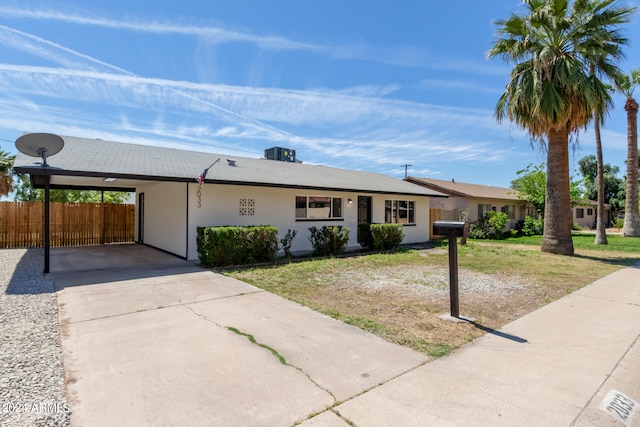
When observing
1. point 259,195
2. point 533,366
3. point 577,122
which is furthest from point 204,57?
point 577,122

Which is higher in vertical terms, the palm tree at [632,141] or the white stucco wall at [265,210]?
the palm tree at [632,141]

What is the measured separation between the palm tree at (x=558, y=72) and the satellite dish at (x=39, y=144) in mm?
14168

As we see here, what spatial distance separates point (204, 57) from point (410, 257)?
9.91 m

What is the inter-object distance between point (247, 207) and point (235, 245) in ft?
7.91

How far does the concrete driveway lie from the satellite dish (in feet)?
11.2

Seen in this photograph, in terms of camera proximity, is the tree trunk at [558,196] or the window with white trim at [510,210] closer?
the tree trunk at [558,196]

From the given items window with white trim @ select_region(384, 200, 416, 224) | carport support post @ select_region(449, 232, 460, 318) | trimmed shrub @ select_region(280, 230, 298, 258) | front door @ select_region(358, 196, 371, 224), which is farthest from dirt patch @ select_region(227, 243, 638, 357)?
window with white trim @ select_region(384, 200, 416, 224)

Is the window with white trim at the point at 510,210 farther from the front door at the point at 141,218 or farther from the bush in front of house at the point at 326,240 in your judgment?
the front door at the point at 141,218

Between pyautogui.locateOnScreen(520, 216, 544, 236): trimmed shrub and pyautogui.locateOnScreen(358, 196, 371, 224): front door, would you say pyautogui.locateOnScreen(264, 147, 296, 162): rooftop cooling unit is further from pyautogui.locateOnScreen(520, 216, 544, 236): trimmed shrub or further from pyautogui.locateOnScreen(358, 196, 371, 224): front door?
pyautogui.locateOnScreen(520, 216, 544, 236): trimmed shrub

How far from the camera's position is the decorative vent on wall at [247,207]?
439 inches

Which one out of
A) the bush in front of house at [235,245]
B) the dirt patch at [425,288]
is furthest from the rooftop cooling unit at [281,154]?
the bush in front of house at [235,245]

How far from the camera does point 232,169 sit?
39.4 ft

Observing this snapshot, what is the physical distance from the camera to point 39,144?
24.1 feet

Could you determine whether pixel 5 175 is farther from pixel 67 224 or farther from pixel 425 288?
pixel 425 288
